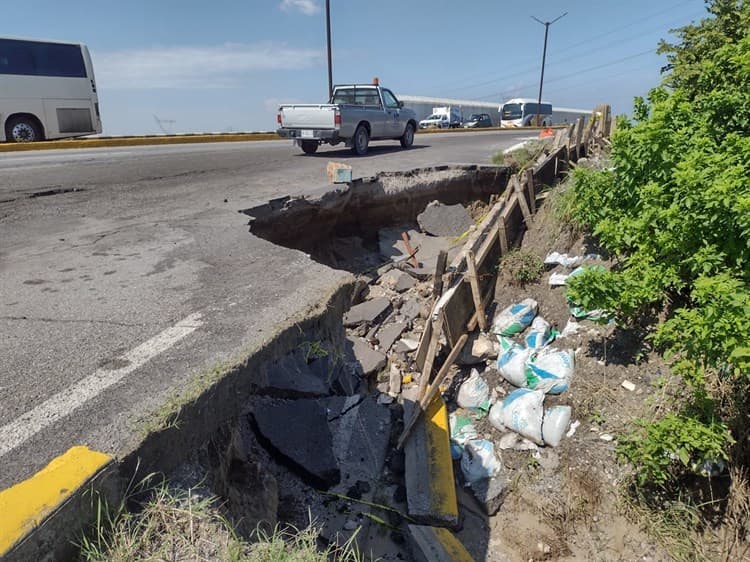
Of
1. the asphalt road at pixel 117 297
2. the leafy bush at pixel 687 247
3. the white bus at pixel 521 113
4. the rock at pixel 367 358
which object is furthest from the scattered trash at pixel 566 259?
the white bus at pixel 521 113

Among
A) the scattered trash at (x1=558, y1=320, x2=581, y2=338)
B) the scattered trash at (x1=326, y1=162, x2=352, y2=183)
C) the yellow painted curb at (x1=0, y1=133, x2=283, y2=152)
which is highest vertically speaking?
the yellow painted curb at (x1=0, y1=133, x2=283, y2=152)

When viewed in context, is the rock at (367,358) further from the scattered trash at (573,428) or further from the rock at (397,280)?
the scattered trash at (573,428)

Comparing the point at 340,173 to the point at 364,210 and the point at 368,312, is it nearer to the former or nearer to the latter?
the point at 364,210

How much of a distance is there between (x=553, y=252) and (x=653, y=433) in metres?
4.05

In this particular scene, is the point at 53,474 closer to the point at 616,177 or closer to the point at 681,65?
the point at 616,177

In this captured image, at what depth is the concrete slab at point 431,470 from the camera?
429 centimetres

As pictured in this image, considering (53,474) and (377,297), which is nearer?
(53,474)

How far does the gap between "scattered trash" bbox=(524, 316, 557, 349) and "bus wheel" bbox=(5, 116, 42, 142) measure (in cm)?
1412

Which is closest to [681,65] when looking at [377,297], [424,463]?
[377,297]

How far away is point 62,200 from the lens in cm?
654

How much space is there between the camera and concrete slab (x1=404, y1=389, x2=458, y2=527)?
169 inches

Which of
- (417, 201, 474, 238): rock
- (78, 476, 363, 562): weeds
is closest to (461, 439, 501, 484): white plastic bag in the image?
(78, 476, 363, 562): weeds

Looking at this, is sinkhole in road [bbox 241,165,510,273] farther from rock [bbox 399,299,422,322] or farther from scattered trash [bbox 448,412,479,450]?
scattered trash [bbox 448,412,479,450]

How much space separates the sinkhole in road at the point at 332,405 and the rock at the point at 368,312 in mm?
20
